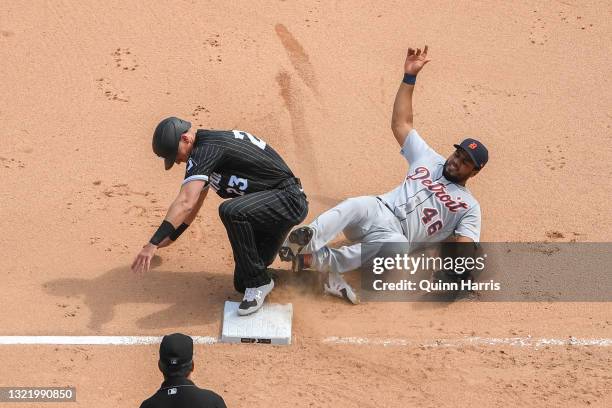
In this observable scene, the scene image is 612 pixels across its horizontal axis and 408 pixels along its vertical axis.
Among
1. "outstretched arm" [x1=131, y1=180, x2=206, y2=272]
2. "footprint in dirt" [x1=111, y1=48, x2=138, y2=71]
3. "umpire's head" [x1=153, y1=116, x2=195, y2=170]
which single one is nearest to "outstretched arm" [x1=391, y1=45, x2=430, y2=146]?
"umpire's head" [x1=153, y1=116, x2=195, y2=170]

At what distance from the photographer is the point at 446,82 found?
11.7m

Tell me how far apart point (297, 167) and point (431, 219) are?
1.94 meters

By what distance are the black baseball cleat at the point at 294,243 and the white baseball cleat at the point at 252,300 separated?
384 mm

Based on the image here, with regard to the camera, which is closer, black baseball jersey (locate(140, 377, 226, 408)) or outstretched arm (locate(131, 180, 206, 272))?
black baseball jersey (locate(140, 377, 226, 408))

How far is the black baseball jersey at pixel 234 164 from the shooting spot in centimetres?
788

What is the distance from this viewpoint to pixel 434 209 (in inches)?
350

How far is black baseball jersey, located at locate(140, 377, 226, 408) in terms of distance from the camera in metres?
5.54

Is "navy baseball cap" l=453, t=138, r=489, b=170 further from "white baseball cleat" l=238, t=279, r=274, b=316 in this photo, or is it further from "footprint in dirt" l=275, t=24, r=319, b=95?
"footprint in dirt" l=275, t=24, r=319, b=95

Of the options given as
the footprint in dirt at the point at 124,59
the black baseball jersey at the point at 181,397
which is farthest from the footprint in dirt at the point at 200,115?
the black baseball jersey at the point at 181,397

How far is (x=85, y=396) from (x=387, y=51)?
627 cm

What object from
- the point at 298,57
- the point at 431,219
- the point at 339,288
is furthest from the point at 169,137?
the point at 298,57

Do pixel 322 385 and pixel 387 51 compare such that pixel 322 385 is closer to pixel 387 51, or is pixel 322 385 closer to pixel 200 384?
pixel 200 384

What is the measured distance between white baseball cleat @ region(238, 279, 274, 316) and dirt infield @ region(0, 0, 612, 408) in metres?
0.27

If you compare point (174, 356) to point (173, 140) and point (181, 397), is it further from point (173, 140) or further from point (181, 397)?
point (173, 140)
